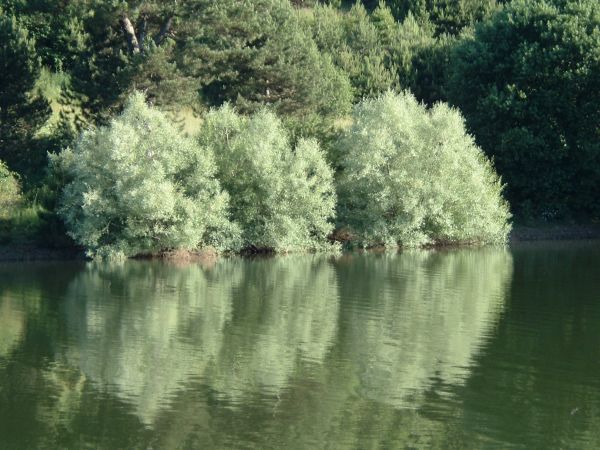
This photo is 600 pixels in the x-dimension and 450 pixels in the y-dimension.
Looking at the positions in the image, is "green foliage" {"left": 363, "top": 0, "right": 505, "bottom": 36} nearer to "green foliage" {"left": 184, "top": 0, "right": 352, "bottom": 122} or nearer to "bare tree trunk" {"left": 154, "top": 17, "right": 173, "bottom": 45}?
"green foliage" {"left": 184, "top": 0, "right": 352, "bottom": 122}

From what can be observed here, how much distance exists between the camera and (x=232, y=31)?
72.4m

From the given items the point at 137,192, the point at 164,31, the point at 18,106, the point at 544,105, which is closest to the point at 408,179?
the point at 544,105

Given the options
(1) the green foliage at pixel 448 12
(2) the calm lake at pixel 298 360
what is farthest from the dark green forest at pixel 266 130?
(1) the green foliage at pixel 448 12

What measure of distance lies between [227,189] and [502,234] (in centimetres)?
1837

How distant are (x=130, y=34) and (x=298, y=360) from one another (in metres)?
40.6

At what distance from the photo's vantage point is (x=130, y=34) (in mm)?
64750

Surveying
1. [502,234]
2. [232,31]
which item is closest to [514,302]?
[502,234]

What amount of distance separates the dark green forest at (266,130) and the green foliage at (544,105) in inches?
5.4

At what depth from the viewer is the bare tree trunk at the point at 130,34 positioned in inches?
2537

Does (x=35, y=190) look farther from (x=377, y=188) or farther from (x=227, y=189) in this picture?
(x=377, y=188)

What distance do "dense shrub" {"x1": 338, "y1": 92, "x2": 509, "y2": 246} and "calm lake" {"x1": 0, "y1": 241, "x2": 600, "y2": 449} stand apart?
538 inches

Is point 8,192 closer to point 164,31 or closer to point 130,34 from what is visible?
point 130,34

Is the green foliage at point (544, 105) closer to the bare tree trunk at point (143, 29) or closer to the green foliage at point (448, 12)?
the bare tree trunk at point (143, 29)

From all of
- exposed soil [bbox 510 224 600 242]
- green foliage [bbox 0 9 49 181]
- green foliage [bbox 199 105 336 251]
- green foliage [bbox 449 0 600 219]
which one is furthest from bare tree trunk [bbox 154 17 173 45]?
exposed soil [bbox 510 224 600 242]
